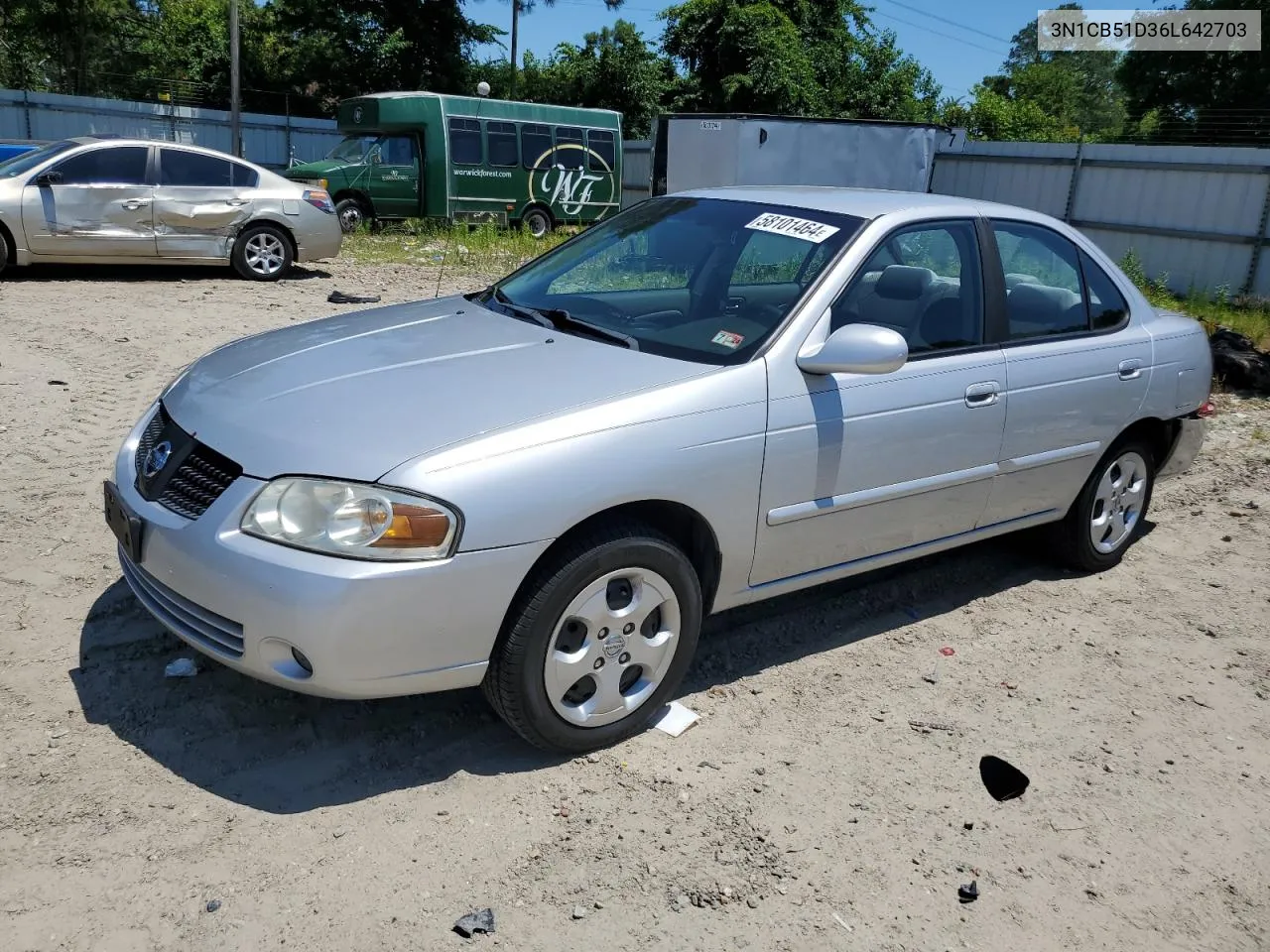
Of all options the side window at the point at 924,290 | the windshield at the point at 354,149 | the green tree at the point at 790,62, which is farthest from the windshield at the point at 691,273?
the green tree at the point at 790,62

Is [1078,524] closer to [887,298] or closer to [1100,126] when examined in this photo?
[887,298]

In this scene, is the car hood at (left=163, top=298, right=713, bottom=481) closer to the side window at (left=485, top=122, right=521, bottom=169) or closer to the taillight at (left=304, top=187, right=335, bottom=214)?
the taillight at (left=304, top=187, right=335, bottom=214)

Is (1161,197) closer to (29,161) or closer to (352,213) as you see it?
(352,213)

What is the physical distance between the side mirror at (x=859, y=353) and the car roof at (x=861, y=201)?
0.70 metres

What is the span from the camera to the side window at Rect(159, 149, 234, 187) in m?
11.4

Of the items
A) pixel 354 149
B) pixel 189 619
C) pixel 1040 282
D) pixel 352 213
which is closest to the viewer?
pixel 189 619

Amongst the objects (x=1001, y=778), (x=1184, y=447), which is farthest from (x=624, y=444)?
(x=1184, y=447)

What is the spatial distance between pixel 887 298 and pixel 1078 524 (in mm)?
1737

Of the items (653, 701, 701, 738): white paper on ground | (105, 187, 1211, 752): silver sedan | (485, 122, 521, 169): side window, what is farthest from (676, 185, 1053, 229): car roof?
(485, 122, 521, 169): side window

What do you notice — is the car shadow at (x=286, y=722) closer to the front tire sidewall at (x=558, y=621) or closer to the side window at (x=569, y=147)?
the front tire sidewall at (x=558, y=621)

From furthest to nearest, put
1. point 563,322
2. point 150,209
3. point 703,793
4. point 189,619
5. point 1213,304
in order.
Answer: point 1213,304 → point 150,209 → point 563,322 → point 703,793 → point 189,619

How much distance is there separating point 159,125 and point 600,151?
41.2ft

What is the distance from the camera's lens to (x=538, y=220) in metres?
21.9

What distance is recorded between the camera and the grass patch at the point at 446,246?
49.4 ft
